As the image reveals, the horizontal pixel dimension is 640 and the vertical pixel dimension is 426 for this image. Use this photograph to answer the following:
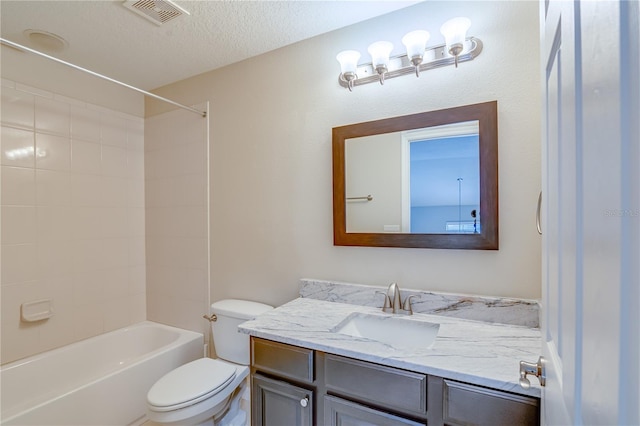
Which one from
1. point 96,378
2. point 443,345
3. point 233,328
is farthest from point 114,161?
point 443,345

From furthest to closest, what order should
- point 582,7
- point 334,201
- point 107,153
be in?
point 107,153, point 334,201, point 582,7

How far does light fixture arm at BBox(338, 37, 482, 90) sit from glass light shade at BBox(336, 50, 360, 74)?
3 cm

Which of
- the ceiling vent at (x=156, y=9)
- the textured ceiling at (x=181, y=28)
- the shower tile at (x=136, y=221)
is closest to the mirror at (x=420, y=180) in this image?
the textured ceiling at (x=181, y=28)

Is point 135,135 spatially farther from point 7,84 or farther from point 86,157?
point 7,84

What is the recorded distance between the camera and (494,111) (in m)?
1.34

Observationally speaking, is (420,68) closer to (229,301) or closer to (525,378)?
(525,378)

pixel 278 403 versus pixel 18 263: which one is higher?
pixel 18 263

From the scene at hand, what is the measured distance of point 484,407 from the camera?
89 centimetres

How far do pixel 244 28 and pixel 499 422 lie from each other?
2097 millimetres

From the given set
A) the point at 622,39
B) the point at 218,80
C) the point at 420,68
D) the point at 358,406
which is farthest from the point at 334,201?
the point at 622,39

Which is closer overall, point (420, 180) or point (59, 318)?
point (420, 180)

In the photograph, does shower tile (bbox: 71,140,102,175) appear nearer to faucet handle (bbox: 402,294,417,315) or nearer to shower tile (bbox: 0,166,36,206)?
shower tile (bbox: 0,166,36,206)

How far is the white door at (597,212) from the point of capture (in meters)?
0.25

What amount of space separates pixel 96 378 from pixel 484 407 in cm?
217
